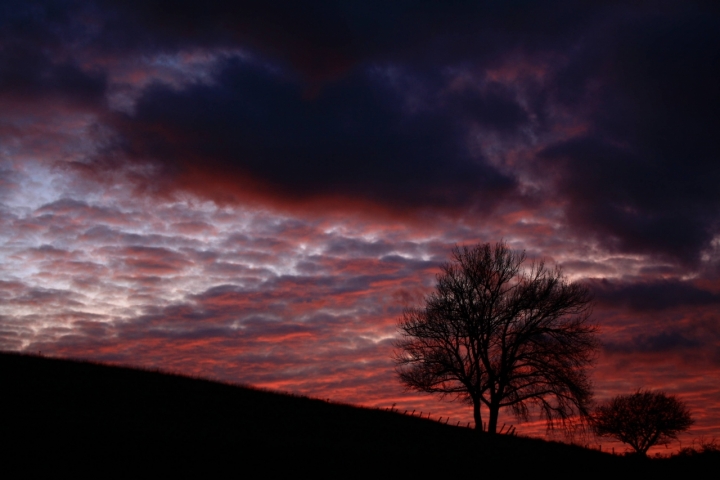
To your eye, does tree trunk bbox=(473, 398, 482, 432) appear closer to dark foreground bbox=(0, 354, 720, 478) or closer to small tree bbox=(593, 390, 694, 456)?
dark foreground bbox=(0, 354, 720, 478)

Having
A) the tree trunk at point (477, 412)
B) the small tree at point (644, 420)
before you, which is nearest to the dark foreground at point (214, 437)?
the tree trunk at point (477, 412)

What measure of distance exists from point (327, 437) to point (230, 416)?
16.6 ft

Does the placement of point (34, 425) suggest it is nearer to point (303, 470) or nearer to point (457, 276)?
point (303, 470)

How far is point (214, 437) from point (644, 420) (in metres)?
47.2

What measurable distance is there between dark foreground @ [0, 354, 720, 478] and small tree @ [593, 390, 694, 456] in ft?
98.1

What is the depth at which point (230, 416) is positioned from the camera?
907 inches

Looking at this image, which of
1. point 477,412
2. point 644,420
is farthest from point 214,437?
point 644,420

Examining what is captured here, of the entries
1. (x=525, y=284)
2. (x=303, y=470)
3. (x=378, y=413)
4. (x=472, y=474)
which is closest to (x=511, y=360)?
(x=525, y=284)

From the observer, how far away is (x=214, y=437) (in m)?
16.9

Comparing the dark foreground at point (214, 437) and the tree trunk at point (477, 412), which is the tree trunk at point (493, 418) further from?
the dark foreground at point (214, 437)

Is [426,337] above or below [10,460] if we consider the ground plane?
above

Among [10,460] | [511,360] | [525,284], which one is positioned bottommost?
[10,460]

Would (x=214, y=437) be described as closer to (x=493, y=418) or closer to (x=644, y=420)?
(x=493, y=418)

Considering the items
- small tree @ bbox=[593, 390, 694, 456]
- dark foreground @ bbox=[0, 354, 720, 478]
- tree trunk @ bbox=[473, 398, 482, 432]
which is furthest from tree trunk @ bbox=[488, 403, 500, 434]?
small tree @ bbox=[593, 390, 694, 456]
